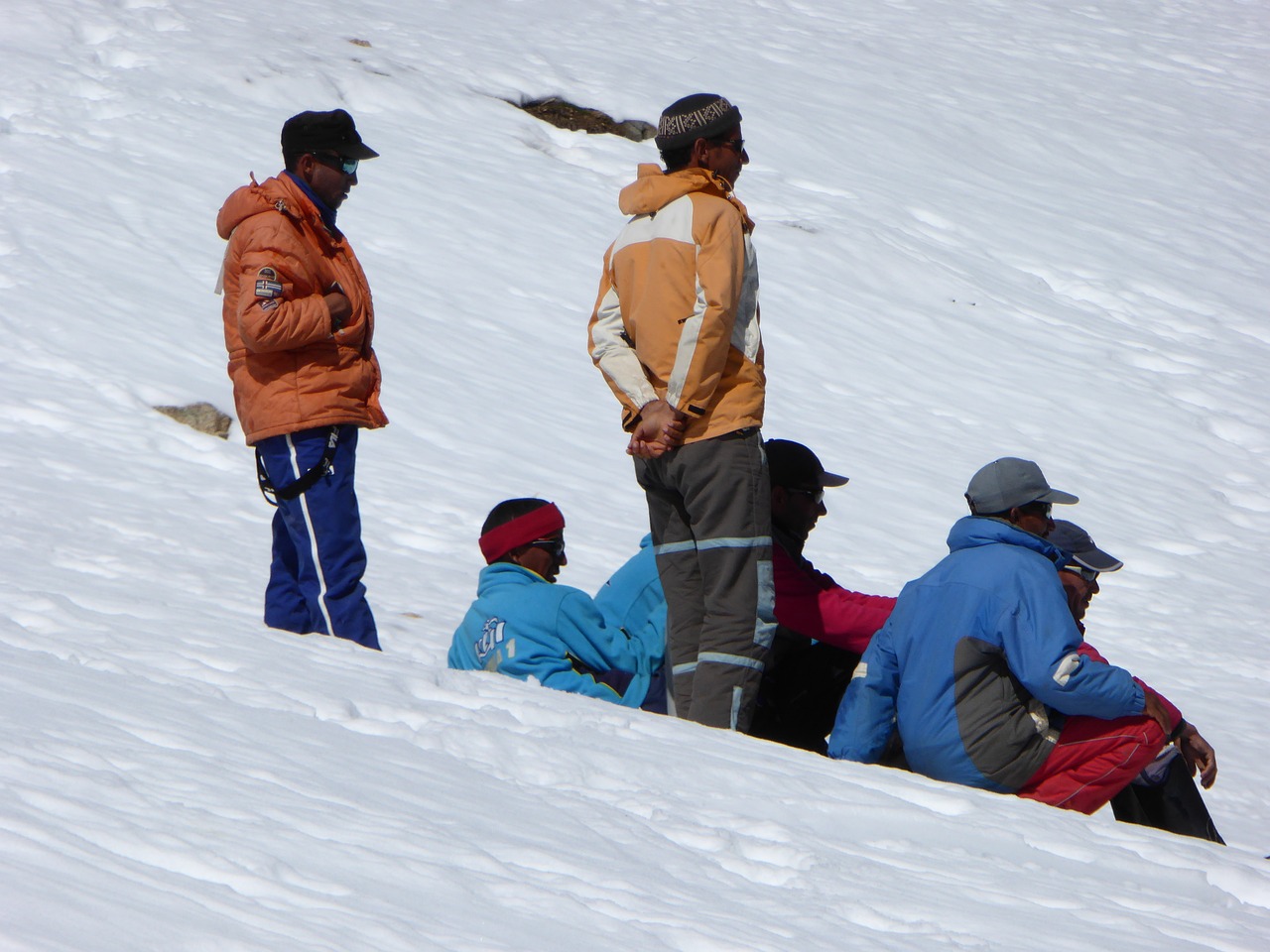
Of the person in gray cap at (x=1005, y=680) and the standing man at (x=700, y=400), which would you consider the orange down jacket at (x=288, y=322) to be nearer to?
the standing man at (x=700, y=400)

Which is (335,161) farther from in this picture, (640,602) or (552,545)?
(640,602)

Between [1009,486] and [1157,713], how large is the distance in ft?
2.44

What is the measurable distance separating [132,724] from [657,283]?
1.86m

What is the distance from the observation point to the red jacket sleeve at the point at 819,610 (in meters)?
4.46

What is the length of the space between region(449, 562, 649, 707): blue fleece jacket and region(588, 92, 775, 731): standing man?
302mm

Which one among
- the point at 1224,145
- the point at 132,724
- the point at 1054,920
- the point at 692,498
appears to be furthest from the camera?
the point at 1224,145

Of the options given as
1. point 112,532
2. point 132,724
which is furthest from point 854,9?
point 132,724

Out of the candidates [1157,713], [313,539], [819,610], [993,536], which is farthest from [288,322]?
[1157,713]

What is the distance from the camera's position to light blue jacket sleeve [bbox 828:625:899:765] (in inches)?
162

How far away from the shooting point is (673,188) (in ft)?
13.8

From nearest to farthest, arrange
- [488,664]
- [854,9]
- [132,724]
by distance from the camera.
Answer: [132,724]
[488,664]
[854,9]

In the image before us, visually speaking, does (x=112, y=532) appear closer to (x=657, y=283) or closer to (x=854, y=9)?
(x=657, y=283)

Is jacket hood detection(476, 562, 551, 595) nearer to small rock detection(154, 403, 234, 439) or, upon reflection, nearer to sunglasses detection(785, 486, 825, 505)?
sunglasses detection(785, 486, 825, 505)

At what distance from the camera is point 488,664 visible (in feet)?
14.7
